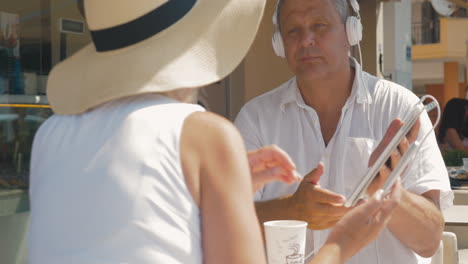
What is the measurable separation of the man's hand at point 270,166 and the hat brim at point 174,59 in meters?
0.23

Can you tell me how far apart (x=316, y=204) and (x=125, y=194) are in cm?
85

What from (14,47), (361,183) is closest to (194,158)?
(361,183)

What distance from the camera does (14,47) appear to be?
3938 mm

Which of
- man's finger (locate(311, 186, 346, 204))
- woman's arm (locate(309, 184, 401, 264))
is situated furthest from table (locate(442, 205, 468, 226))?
woman's arm (locate(309, 184, 401, 264))

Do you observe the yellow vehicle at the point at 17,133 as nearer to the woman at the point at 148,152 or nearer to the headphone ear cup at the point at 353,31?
the headphone ear cup at the point at 353,31

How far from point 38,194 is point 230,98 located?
4.63 metres

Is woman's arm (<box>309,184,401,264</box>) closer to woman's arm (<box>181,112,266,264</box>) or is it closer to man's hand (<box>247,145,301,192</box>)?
man's hand (<box>247,145,301,192</box>)

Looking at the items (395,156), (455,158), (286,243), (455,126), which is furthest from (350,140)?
(455,126)

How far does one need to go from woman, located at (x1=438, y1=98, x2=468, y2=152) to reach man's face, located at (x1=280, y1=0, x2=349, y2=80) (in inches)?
231

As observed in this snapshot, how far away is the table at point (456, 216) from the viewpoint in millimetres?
3438

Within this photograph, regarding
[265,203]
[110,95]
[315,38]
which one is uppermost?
[315,38]

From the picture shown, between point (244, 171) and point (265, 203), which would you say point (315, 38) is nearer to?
point (265, 203)

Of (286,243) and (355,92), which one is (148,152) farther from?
(355,92)

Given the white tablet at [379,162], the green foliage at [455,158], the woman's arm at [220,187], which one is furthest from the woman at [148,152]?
the green foliage at [455,158]
